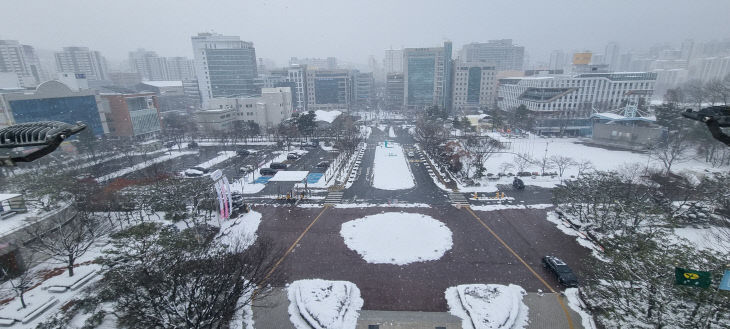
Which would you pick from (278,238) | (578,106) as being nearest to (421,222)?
(278,238)

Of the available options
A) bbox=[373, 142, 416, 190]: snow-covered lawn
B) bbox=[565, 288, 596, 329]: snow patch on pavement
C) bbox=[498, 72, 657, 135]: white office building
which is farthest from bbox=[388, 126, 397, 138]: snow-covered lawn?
bbox=[565, 288, 596, 329]: snow patch on pavement

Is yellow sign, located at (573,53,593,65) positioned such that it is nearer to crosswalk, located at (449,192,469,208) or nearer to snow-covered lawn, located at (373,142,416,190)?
snow-covered lawn, located at (373,142,416,190)

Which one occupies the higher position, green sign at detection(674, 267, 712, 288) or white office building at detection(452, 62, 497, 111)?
white office building at detection(452, 62, 497, 111)

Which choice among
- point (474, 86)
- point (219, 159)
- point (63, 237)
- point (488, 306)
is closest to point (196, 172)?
point (219, 159)

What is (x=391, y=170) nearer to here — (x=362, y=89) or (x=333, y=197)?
(x=333, y=197)

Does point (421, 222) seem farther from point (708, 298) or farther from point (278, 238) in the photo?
point (708, 298)

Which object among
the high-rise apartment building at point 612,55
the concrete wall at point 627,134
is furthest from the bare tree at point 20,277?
the high-rise apartment building at point 612,55

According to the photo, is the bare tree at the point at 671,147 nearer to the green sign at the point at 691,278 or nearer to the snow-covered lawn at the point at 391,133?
the green sign at the point at 691,278
